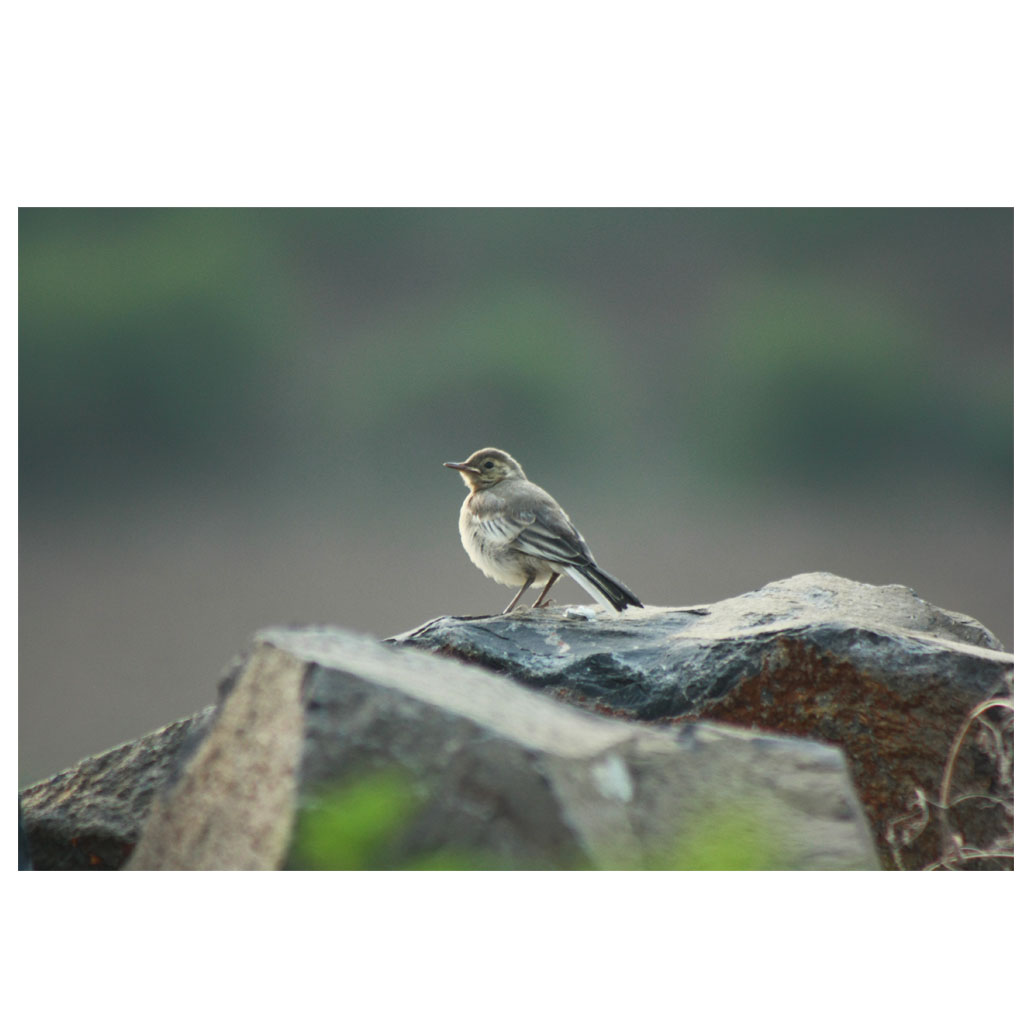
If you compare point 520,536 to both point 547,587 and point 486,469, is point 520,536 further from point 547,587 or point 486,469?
point 486,469

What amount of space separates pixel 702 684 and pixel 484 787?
1.29 metres

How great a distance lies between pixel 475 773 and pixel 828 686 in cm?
143

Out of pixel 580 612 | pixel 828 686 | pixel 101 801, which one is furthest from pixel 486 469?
pixel 101 801

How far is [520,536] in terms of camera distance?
13.4 feet

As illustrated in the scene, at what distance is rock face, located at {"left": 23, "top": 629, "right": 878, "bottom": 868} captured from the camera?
6.16ft

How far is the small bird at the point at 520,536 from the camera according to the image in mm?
3922

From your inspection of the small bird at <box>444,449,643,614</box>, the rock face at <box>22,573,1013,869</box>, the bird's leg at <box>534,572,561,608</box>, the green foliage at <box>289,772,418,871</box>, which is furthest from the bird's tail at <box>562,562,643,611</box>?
the green foliage at <box>289,772,418,871</box>

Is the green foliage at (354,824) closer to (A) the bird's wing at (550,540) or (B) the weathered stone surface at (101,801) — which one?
(B) the weathered stone surface at (101,801)

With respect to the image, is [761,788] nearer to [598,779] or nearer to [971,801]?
[598,779]

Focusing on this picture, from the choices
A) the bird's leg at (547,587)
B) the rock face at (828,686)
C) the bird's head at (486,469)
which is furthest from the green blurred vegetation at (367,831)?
the bird's head at (486,469)

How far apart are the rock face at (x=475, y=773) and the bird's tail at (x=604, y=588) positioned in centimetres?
151

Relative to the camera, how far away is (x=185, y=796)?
212cm

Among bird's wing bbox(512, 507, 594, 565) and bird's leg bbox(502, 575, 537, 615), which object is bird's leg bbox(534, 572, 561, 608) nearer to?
bird's leg bbox(502, 575, 537, 615)

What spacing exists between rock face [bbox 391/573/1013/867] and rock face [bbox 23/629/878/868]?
0.74 meters
